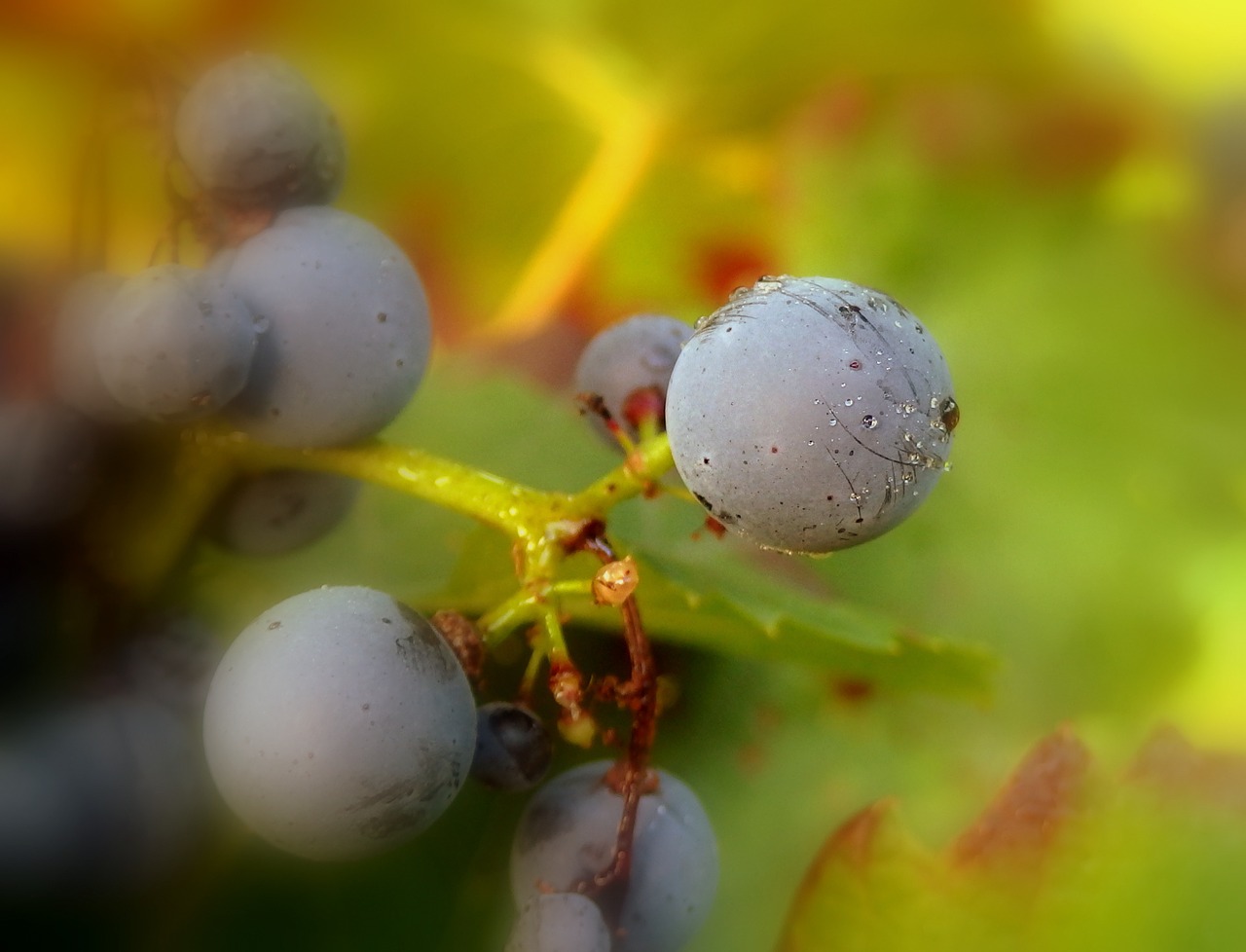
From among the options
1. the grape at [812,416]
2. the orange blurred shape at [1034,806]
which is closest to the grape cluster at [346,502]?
the grape at [812,416]

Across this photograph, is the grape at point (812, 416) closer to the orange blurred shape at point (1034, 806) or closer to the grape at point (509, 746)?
the grape at point (509, 746)

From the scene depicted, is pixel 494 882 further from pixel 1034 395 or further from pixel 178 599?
pixel 1034 395

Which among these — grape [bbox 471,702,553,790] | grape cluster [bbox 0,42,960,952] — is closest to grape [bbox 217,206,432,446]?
grape cluster [bbox 0,42,960,952]

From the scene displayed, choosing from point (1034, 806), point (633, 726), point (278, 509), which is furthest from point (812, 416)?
point (1034, 806)

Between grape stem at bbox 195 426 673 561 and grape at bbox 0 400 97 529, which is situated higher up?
grape stem at bbox 195 426 673 561

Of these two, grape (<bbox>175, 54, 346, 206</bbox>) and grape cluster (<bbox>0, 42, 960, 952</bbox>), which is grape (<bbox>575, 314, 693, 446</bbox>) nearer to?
grape cluster (<bbox>0, 42, 960, 952</bbox>)

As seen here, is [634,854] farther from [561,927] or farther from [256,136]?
[256,136]

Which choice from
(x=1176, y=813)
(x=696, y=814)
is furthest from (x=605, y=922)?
(x=1176, y=813)
